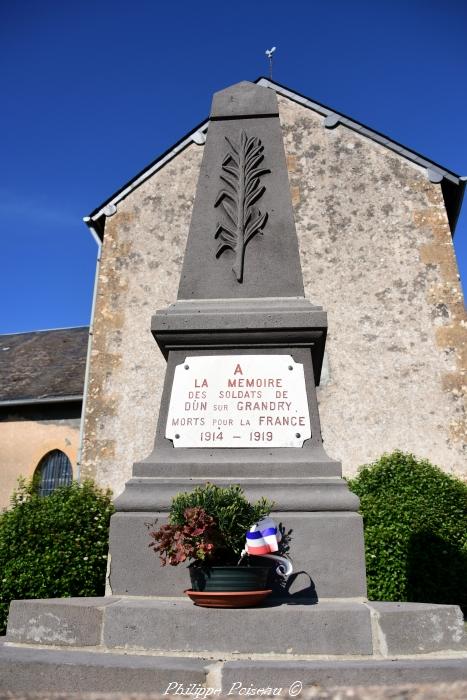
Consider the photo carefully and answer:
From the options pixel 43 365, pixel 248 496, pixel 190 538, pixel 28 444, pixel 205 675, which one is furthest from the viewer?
pixel 43 365

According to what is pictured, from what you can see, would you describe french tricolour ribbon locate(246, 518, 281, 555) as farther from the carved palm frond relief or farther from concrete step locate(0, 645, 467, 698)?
the carved palm frond relief

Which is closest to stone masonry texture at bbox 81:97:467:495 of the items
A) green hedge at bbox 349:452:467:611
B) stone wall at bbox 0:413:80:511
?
green hedge at bbox 349:452:467:611

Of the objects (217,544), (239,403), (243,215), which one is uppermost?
(243,215)

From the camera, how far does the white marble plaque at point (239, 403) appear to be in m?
4.01

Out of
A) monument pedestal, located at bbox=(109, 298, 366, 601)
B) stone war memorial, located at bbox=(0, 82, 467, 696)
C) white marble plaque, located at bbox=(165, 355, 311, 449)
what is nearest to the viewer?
stone war memorial, located at bbox=(0, 82, 467, 696)

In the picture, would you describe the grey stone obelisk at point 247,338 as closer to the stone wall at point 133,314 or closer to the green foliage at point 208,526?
the green foliage at point 208,526

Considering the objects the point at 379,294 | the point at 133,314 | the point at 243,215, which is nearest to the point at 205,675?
the point at 243,215

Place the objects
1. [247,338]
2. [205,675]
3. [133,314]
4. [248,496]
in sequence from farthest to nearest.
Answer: [133,314] < [247,338] < [248,496] < [205,675]

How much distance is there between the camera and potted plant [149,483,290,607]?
302cm

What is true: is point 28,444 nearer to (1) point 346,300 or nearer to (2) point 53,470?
(2) point 53,470

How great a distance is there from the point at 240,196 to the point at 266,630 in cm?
328

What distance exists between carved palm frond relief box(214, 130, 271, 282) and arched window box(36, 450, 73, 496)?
11865 mm

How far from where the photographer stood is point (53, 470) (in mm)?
15453

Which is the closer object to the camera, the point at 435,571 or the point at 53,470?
the point at 435,571
